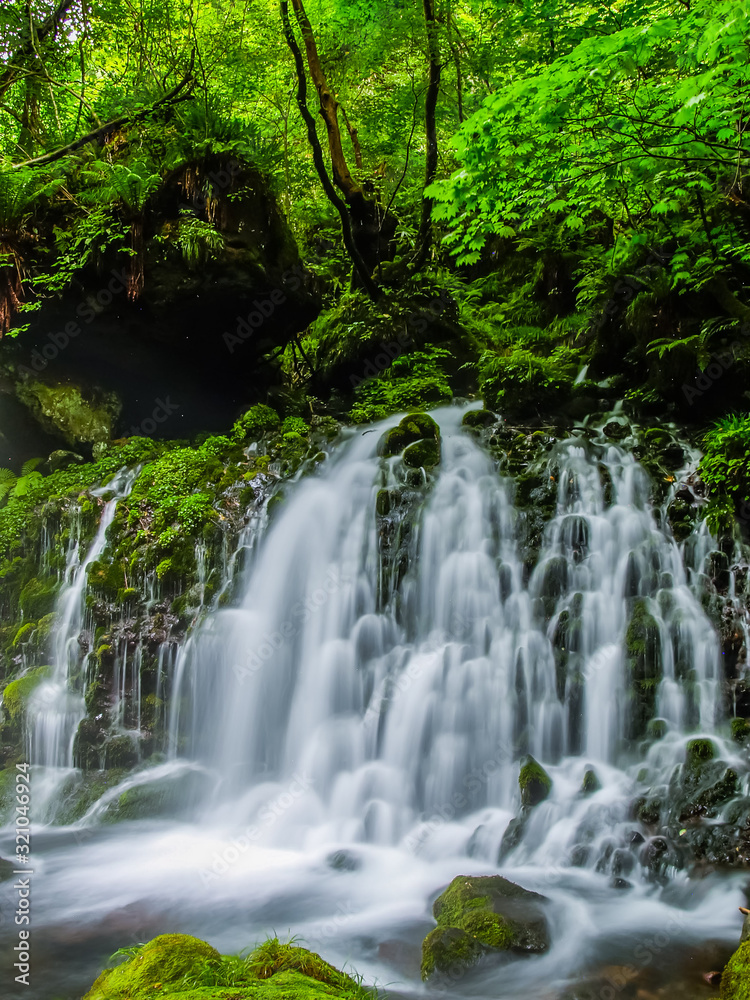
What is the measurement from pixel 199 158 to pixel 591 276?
6.41m

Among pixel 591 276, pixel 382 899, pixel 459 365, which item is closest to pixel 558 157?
pixel 591 276

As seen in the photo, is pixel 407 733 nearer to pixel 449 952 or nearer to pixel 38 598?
pixel 449 952

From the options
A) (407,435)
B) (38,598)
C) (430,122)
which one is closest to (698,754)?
(407,435)

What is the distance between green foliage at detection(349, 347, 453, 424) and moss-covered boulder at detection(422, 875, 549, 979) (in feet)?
23.6

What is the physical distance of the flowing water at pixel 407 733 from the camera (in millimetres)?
4492

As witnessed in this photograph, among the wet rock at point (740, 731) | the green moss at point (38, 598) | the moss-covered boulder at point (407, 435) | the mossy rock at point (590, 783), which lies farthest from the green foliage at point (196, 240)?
the wet rock at point (740, 731)

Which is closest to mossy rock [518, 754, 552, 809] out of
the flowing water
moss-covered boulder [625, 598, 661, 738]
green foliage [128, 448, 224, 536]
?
the flowing water

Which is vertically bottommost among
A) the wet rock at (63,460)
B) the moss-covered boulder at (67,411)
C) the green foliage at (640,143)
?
the wet rock at (63,460)

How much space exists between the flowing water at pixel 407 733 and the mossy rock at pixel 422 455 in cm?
22

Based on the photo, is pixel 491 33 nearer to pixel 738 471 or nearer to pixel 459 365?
pixel 459 365

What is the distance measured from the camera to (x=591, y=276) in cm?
1040

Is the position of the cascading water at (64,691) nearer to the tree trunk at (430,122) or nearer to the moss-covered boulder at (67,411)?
the moss-covered boulder at (67,411)

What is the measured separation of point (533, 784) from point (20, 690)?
6.25 metres

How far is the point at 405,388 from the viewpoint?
10688mm
